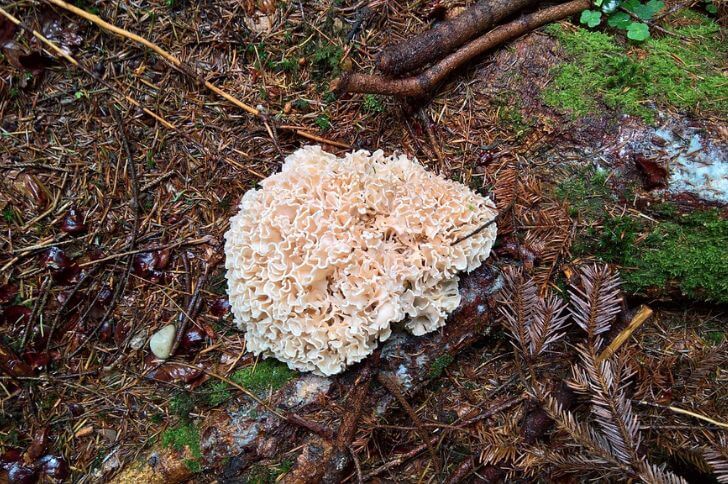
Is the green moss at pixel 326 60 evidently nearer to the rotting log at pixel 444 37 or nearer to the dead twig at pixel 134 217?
the rotting log at pixel 444 37

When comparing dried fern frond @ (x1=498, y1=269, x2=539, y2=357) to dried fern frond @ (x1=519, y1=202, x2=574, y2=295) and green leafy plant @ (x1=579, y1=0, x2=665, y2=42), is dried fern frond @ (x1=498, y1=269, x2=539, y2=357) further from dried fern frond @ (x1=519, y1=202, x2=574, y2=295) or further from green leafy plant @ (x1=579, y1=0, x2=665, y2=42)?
green leafy plant @ (x1=579, y1=0, x2=665, y2=42)

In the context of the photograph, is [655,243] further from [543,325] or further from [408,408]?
[408,408]

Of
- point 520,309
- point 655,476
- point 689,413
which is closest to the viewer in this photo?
point 655,476

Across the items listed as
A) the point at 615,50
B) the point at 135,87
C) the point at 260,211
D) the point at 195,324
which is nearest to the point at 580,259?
the point at 615,50

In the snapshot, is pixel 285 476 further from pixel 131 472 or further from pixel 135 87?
pixel 135 87

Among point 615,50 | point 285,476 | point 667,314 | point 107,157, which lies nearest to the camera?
point 285,476

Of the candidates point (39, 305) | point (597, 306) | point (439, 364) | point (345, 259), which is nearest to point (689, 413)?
point (597, 306)

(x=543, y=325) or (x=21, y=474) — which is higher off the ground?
(x=543, y=325)
